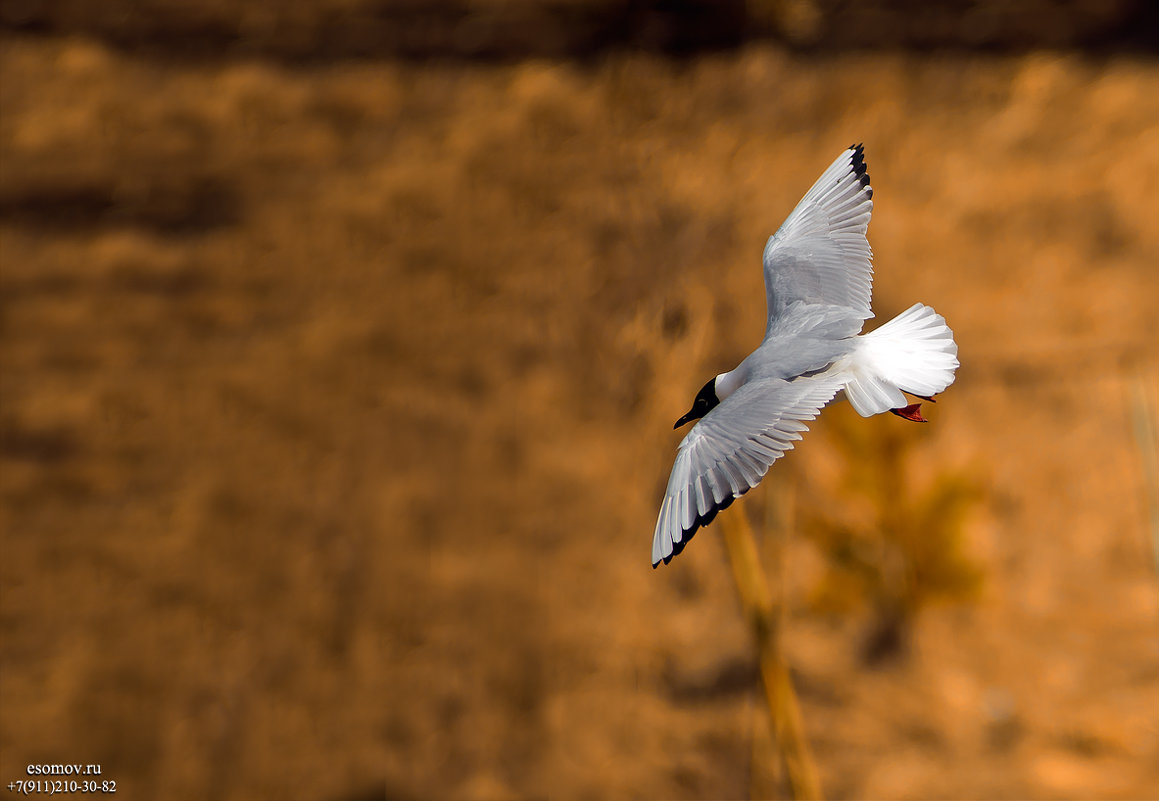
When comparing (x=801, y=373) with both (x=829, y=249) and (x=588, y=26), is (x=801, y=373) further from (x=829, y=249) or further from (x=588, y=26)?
(x=588, y=26)

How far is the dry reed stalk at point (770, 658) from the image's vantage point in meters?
4.16

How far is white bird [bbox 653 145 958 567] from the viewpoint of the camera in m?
1.47

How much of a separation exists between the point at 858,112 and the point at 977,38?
625 mm

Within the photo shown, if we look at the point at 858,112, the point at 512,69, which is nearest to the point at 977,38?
the point at 858,112

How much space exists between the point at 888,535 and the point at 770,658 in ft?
2.19

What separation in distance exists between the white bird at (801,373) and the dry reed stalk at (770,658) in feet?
8.06

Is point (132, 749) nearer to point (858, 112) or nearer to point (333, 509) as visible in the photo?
point (333, 509)

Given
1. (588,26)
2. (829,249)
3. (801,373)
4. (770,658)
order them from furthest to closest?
(588,26) < (770,658) < (829,249) < (801,373)

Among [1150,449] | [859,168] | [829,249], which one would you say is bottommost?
[829,249]

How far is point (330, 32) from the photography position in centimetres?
461

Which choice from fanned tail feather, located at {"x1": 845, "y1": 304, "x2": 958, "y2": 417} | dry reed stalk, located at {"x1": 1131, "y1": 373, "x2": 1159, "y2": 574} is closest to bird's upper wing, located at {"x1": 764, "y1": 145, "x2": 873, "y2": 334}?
fanned tail feather, located at {"x1": 845, "y1": 304, "x2": 958, "y2": 417}

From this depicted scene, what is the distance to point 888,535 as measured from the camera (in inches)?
171

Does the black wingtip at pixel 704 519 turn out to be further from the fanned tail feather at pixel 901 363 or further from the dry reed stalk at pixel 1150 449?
the dry reed stalk at pixel 1150 449

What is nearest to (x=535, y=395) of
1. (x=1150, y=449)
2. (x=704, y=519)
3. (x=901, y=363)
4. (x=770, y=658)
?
(x=770, y=658)
